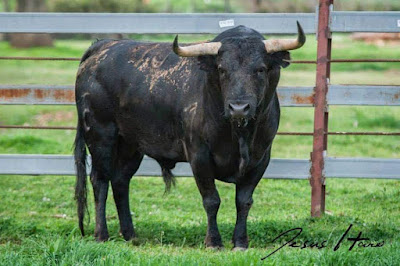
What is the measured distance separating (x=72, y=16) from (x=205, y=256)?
325 centimetres

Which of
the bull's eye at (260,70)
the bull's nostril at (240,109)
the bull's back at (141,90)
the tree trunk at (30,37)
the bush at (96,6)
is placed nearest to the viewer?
the bull's nostril at (240,109)

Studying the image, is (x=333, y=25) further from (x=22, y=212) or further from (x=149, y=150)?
(x=22, y=212)

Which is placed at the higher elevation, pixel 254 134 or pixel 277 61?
pixel 277 61

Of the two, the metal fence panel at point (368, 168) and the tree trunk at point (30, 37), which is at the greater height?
the metal fence panel at point (368, 168)

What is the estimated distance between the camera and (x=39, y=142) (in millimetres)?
11758

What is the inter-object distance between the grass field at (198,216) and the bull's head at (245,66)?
1.09m

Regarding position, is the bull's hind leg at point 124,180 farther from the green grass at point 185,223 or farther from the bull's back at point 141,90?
the bull's back at point 141,90

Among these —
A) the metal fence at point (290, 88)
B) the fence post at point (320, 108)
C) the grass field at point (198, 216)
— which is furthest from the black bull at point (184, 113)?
the fence post at point (320, 108)

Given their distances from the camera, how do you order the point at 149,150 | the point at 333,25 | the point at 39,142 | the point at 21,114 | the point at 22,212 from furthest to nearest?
the point at 21,114
the point at 39,142
the point at 22,212
the point at 333,25
the point at 149,150

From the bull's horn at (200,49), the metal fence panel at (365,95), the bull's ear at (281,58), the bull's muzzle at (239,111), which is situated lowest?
the metal fence panel at (365,95)

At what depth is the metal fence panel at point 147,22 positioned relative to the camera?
7.96 meters

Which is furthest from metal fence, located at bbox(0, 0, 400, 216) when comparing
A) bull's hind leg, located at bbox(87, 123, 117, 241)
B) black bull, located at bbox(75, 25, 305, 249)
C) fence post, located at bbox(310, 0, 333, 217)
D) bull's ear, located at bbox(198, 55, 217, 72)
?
bull's ear, located at bbox(198, 55, 217, 72)

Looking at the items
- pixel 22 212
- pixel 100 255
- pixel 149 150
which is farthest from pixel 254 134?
pixel 22 212

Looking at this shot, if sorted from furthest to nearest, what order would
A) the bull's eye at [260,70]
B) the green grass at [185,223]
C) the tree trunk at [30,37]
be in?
1. the tree trunk at [30,37]
2. the bull's eye at [260,70]
3. the green grass at [185,223]
